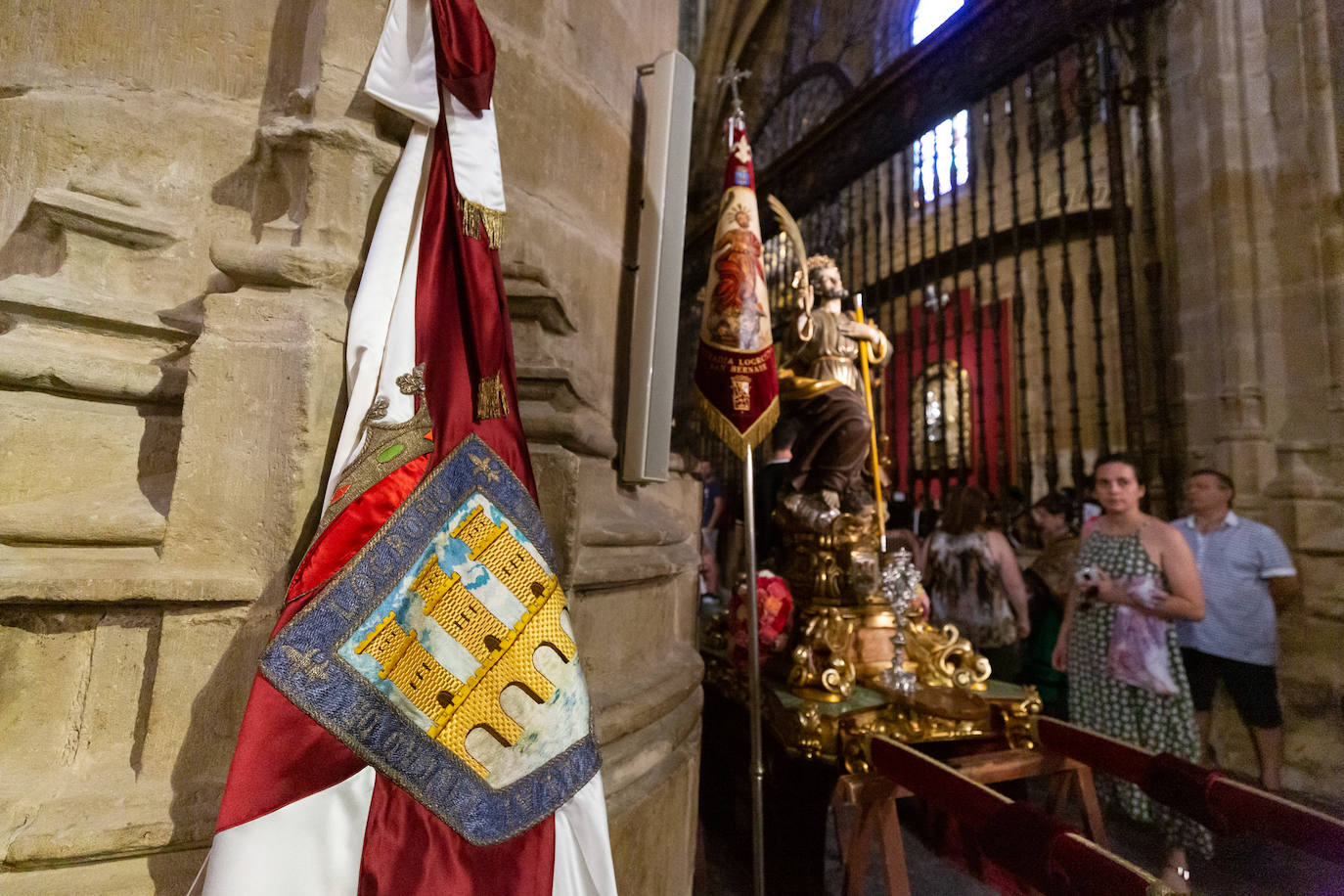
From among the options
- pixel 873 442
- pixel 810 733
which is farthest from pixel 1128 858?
pixel 873 442

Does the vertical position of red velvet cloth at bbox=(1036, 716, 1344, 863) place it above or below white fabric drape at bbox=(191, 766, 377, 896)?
below

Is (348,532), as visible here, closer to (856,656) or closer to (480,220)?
(480,220)

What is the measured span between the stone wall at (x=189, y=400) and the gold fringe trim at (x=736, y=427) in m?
0.85

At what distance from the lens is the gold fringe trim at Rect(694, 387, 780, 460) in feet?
7.32

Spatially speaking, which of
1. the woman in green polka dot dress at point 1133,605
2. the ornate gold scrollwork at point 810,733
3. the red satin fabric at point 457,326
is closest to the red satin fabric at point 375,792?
the red satin fabric at point 457,326

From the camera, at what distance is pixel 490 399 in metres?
1.06

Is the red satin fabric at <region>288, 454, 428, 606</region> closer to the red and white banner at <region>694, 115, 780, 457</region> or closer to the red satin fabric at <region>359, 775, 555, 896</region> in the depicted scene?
the red satin fabric at <region>359, 775, 555, 896</region>

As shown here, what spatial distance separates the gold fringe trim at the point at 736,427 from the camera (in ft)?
7.32

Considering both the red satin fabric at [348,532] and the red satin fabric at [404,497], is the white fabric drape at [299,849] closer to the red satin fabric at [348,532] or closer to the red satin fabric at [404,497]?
the red satin fabric at [404,497]

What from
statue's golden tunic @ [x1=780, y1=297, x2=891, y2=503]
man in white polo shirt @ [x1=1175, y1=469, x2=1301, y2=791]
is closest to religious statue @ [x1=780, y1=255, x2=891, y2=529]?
statue's golden tunic @ [x1=780, y1=297, x2=891, y2=503]

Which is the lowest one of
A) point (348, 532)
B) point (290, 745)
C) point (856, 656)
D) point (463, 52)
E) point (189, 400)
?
point (856, 656)

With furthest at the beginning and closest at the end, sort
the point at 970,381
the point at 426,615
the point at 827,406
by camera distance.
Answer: the point at 970,381 → the point at 827,406 → the point at 426,615

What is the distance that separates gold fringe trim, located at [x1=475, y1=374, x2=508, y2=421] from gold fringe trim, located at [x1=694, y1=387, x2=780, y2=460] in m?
1.24

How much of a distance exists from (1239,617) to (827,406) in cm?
177
